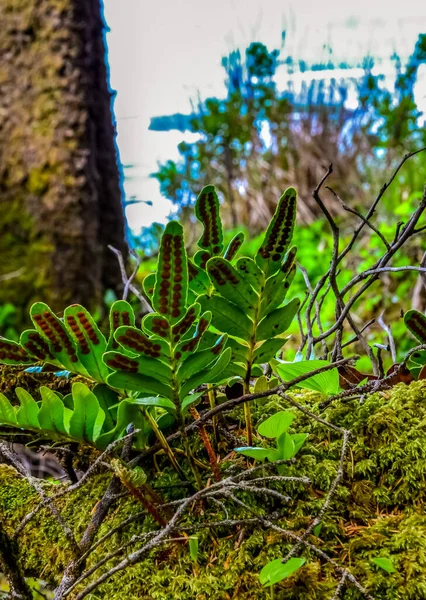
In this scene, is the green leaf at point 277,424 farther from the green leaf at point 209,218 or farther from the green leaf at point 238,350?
the green leaf at point 209,218

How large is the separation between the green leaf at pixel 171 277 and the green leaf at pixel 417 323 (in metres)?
0.34

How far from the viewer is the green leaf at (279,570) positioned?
424 mm

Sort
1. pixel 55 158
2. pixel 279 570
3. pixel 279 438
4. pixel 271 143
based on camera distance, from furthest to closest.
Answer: pixel 271 143
pixel 55 158
pixel 279 438
pixel 279 570

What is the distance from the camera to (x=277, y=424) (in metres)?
0.52

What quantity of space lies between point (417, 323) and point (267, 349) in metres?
0.23

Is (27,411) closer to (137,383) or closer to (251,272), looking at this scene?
(137,383)

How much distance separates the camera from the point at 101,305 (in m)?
2.84

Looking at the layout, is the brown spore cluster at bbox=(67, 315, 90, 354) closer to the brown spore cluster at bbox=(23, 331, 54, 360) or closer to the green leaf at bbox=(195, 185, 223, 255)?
the brown spore cluster at bbox=(23, 331, 54, 360)

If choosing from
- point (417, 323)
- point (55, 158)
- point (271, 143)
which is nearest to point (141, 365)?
point (417, 323)

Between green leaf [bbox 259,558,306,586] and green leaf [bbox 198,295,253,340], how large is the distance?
216 millimetres

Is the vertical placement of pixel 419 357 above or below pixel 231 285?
below

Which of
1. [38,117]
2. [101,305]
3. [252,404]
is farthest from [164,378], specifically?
[38,117]

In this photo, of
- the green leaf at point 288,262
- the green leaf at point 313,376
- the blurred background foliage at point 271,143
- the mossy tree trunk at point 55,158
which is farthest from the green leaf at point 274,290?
the blurred background foliage at point 271,143

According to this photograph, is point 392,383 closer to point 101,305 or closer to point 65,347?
point 65,347
